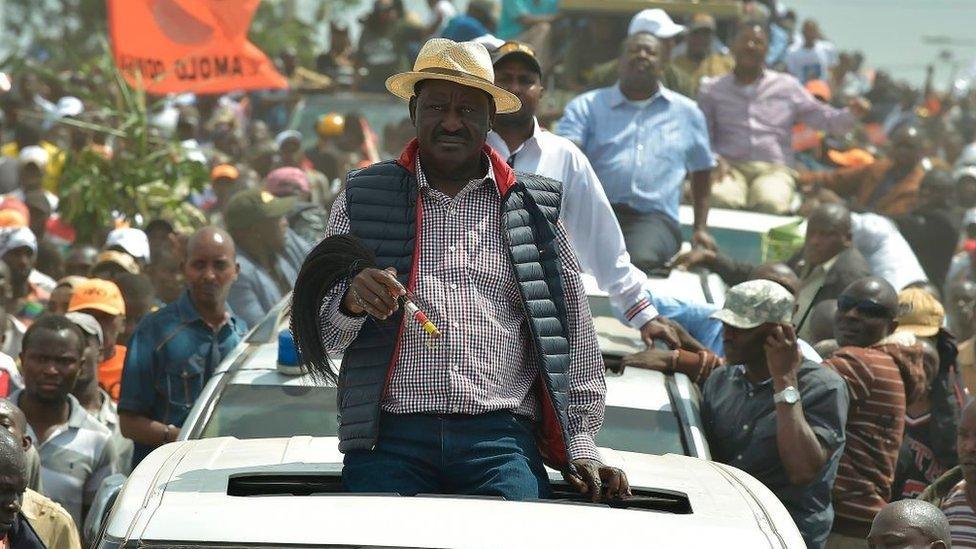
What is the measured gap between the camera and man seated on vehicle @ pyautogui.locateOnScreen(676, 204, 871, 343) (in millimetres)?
9125

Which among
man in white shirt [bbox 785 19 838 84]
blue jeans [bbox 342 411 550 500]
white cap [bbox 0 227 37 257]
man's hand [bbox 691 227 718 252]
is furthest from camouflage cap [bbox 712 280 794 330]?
Result: man in white shirt [bbox 785 19 838 84]

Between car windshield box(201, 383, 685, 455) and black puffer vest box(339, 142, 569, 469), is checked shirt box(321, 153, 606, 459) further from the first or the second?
car windshield box(201, 383, 685, 455)

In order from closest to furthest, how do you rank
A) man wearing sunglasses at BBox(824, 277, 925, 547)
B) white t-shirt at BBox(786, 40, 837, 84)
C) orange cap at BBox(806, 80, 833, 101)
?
man wearing sunglasses at BBox(824, 277, 925, 547) → orange cap at BBox(806, 80, 833, 101) → white t-shirt at BBox(786, 40, 837, 84)

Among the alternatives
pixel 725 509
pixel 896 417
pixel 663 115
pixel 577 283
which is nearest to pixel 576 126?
pixel 663 115

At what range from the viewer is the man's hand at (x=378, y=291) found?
4383 mm

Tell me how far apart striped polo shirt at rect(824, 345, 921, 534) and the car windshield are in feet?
3.27

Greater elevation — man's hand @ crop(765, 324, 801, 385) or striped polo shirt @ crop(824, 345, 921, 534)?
man's hand @ crop(765, 324, 801, 385)

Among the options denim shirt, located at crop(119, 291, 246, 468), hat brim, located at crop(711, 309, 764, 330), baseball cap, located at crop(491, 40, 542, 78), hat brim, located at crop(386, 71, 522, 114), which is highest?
hat brim, located at crop(386, 71, 522, 114)

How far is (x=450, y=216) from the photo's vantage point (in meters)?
4.74

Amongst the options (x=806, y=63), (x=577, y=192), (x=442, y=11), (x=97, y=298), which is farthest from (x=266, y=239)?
(x=806, y=63)

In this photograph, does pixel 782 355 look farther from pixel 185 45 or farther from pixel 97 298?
pixel 185 45

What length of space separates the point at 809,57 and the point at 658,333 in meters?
14.0

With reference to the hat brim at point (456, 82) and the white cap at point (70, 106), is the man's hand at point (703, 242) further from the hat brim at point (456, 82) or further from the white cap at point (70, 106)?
the white cap at point (70, 106)

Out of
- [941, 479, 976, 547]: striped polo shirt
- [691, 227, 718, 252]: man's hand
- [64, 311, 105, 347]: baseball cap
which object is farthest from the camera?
[691, 227, 718, 252]: man's hand
